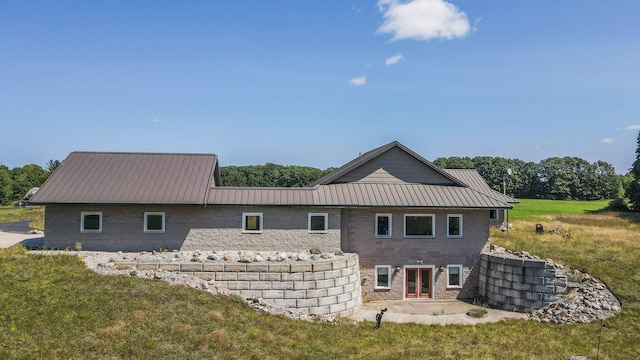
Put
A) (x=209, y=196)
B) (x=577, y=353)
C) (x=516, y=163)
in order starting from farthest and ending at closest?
1. (x=516, y=163)
2. (x=209, y=196)
3. (x=577, y=353)

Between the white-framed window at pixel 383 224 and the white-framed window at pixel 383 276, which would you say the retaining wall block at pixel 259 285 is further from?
the white-framed window at pixel 383 224

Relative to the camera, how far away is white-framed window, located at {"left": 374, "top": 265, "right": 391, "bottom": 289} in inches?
877

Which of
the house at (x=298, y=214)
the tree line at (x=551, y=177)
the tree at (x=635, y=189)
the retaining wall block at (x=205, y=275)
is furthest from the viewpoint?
the tree line at (x=551, y=177)

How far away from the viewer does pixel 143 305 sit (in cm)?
1451

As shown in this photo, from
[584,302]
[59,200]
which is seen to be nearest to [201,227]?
[59,200]

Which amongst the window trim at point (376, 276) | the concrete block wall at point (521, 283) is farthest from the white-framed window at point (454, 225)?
the window trim at point (376, 276)

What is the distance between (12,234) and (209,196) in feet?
48.5

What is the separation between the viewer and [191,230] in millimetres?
21219

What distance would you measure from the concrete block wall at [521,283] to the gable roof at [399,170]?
A: 492cm

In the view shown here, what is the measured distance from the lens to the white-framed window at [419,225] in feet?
74.6

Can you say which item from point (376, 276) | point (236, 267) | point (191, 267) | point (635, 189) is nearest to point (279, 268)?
point (236, 267)

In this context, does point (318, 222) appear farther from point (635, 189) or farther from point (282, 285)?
point (635, 189)

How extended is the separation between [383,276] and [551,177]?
82.0m

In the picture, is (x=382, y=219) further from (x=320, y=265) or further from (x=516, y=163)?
(x=516, y=163)
